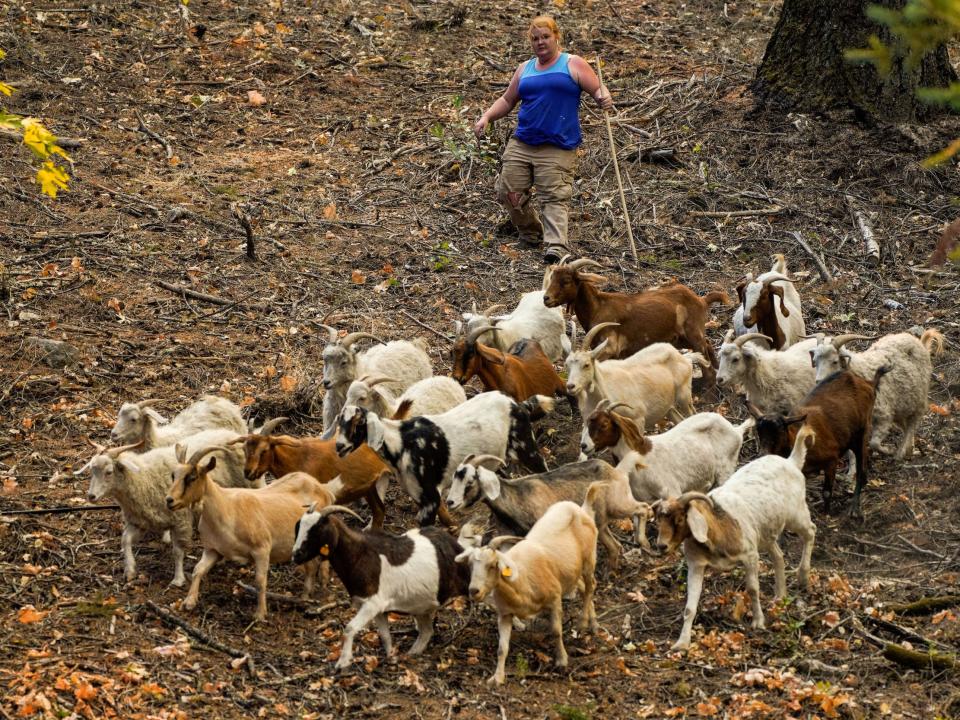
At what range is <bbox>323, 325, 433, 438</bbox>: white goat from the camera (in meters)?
9.65

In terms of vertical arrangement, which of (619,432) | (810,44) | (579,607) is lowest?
(579,607)

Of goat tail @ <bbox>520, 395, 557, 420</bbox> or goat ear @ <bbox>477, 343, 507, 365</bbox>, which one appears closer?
goat tail @ <bbox>520, 395, 557, 420</bbox>

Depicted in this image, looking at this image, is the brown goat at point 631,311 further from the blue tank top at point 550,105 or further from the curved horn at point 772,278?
the blue tank top at point 550,105

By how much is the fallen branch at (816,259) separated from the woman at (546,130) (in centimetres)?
249

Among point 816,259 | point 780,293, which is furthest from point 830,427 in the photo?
point 816,259

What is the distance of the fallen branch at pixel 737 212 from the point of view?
13.6 metres

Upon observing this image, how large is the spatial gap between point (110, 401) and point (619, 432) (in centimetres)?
438

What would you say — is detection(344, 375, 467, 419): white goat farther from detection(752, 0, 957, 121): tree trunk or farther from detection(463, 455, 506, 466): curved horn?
detection(752, 0, 957, 121): tree trunk

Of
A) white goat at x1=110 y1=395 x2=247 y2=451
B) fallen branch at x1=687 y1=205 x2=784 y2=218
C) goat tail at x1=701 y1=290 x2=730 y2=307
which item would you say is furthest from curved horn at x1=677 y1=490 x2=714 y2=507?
fallen branch at x1=687 y1=205 x2=784 y2=218

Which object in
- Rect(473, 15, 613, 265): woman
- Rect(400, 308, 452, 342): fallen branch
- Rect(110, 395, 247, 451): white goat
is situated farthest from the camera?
Rect(473, 15, 613, 265): woman

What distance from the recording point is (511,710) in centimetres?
691

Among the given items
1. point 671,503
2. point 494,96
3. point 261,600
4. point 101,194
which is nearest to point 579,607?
point 671,503

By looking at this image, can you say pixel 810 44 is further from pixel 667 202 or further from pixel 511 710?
pixel 511 710

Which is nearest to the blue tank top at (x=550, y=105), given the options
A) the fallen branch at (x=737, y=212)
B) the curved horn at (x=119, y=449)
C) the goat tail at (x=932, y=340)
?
the fallen branch at (x=737, y=212)
